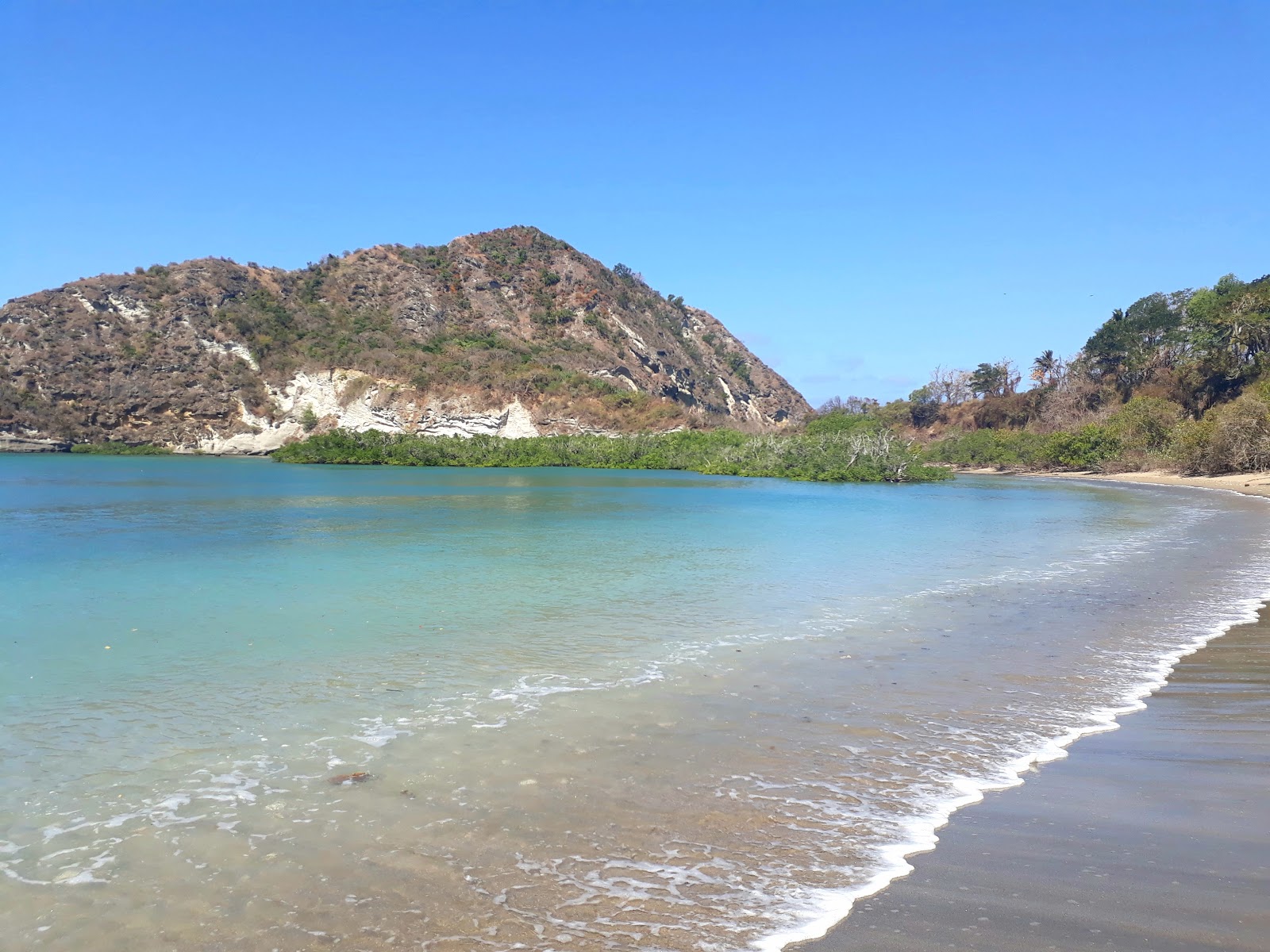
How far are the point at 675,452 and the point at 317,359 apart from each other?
134 ft

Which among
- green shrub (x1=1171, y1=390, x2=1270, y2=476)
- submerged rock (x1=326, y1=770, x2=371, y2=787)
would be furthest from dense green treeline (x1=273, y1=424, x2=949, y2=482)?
submerged rock (x1=326, y1=770, x2=371, y2=787)

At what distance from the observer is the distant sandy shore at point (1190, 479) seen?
36.8m

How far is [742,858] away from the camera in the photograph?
12.9 ft

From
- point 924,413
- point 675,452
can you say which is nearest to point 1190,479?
point 675,452

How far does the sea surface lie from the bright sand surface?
23cm

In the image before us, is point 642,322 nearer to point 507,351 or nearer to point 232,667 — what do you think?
point 507,351

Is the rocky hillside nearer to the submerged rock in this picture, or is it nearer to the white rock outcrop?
the white rock outcrop

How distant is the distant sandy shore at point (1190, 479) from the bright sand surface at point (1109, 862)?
3542 centimetres

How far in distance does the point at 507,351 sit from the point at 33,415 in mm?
42459

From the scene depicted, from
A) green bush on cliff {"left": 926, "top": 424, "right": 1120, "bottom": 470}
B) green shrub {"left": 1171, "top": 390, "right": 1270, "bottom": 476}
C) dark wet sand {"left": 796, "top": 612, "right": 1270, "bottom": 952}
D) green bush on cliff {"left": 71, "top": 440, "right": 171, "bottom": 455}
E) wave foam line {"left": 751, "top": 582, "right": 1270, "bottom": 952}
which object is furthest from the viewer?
green bush on cliff {"left": 71, "top": 440, "right": 171, "bottom": 455}

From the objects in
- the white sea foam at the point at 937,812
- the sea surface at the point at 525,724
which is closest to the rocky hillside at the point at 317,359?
the sea surface at the point at 525,724

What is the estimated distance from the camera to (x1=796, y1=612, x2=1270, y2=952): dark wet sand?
3242 mm

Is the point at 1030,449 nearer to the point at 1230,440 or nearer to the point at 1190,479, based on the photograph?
the point at 1190,479

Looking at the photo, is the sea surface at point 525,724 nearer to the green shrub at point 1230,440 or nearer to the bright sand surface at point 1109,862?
the bright sand surface at point 1109,862
